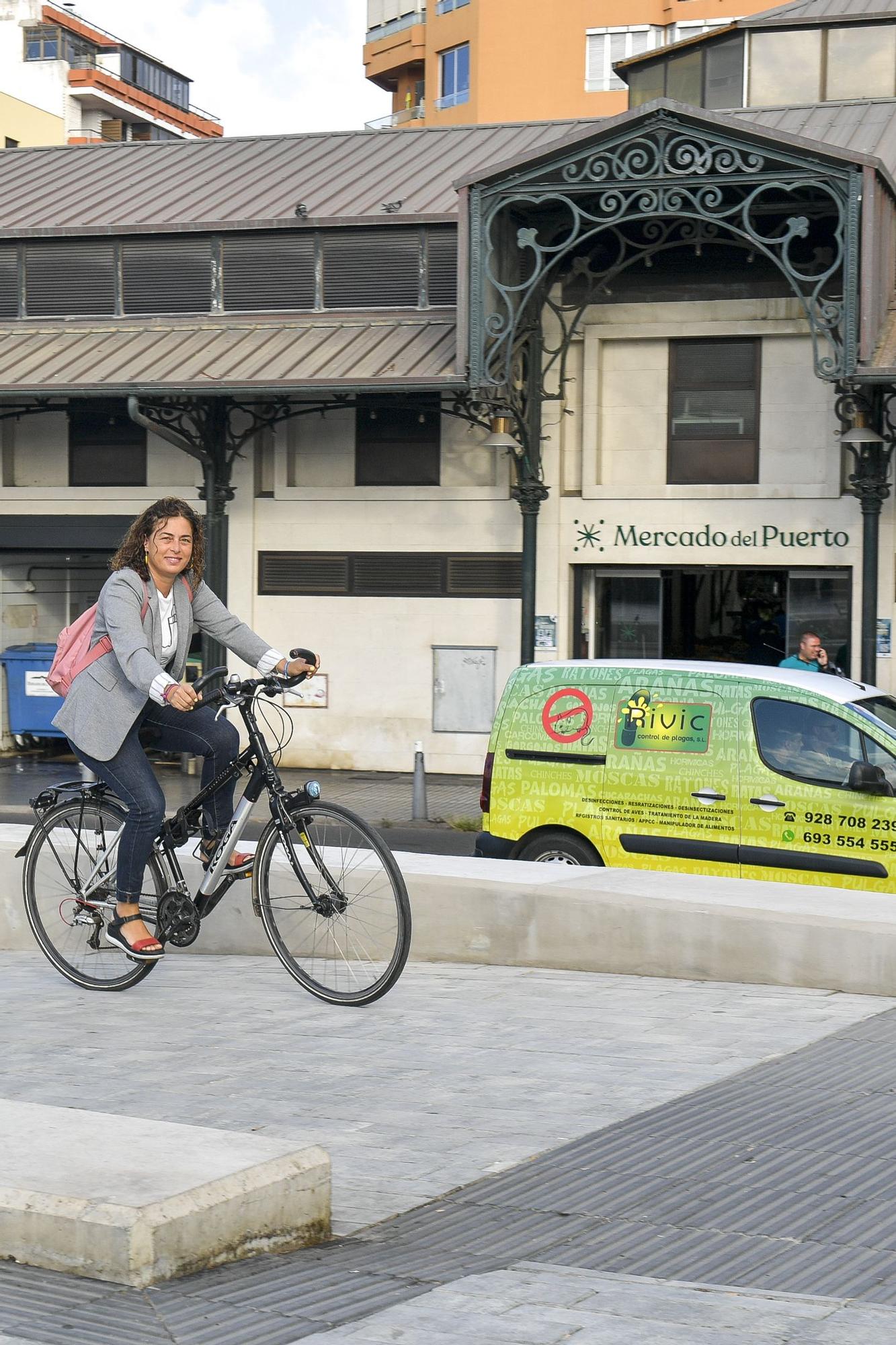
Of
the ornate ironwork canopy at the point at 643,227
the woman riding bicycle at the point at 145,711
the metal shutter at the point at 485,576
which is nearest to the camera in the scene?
the woman riding bicycle at the point at 145,711

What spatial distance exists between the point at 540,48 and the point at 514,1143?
51.4 m

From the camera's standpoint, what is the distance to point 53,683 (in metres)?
6.54

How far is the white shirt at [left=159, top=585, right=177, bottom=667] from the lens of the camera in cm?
642

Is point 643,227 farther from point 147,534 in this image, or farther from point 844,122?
point 147,534

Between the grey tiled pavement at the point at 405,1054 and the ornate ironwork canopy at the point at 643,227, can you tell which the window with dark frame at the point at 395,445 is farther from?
the grey tiled pavement at the point at 405,1054

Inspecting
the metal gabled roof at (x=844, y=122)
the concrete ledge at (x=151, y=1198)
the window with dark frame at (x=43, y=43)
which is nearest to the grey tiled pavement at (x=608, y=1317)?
the concrete ledge at (x=151, y=1198)

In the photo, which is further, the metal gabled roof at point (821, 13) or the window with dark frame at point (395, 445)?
the metal gabled roof at point (821, 13)

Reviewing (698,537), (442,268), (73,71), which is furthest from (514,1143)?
(73,71)

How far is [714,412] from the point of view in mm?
19656

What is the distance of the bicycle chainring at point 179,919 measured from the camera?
6.43m

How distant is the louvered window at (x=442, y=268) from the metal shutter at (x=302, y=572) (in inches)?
129

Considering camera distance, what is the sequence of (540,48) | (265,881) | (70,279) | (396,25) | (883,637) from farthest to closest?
(396,25) < (540,48) < (70,279) < (883,637) < (265,881)

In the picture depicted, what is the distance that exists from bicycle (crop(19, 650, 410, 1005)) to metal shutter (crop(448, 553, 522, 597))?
1366 cm

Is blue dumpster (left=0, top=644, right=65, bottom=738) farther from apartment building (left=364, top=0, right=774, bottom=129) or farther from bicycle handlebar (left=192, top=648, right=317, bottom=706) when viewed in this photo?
apartment building (left=364, top=0, right=774, bottom=129)
